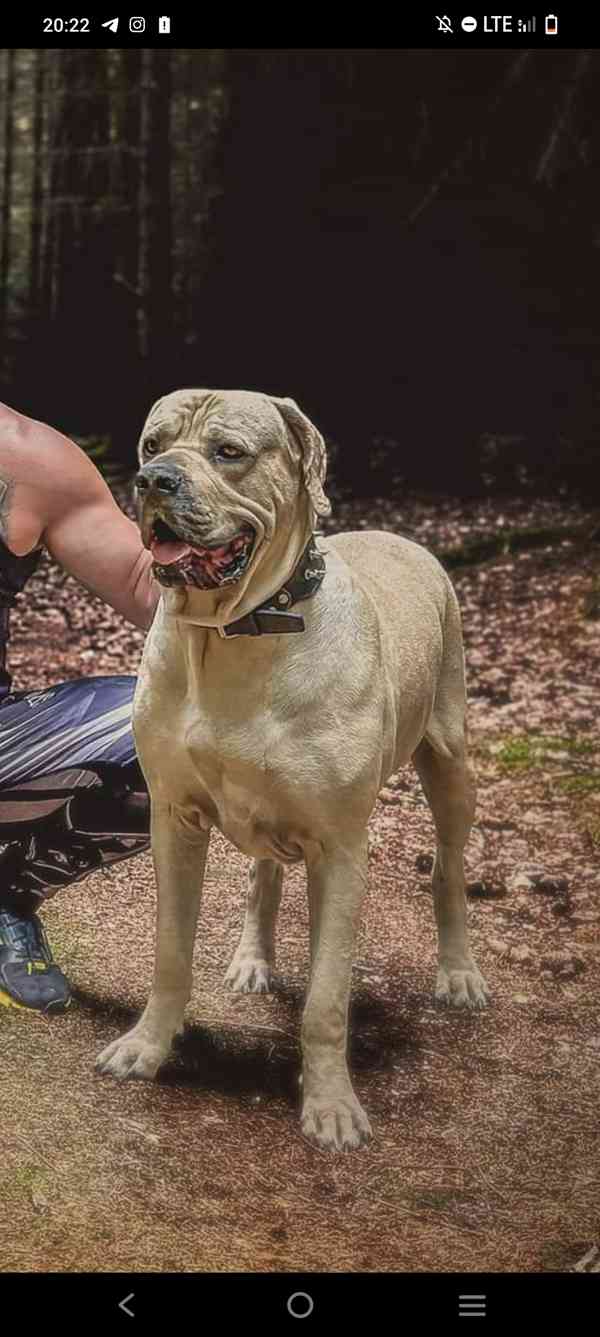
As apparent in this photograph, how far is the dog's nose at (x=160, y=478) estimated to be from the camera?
7.19ft

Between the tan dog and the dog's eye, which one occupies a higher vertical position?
the dog's eye

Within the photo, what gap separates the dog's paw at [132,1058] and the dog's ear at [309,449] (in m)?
1.01

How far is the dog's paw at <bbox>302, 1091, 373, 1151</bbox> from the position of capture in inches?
101

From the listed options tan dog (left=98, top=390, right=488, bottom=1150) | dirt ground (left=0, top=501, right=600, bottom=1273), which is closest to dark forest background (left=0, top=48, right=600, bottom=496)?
dirt ground (left=0, top=501, right=600, bottom=1273)

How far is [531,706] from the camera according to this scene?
5375 millimetres

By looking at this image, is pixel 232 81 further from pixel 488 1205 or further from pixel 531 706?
pixel 488 1205

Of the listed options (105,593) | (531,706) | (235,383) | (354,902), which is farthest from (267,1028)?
(235,383)

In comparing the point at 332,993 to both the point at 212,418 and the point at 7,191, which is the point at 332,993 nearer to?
the point at 212,418

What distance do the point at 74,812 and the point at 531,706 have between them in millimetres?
2609

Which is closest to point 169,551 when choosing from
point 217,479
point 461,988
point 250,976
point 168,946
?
point 217,479

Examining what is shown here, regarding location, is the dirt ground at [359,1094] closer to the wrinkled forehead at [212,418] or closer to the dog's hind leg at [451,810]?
the dog's hind leg at [451,810]

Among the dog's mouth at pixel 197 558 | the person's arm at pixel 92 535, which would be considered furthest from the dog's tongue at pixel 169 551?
the person's arm at pixel 92 535

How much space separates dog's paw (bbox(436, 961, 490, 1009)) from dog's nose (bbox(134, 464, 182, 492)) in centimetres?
140
